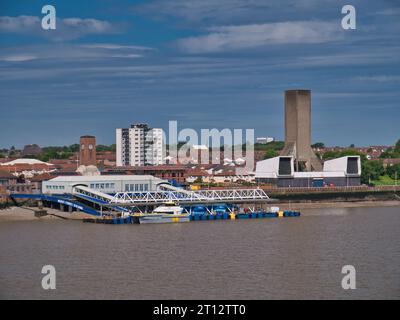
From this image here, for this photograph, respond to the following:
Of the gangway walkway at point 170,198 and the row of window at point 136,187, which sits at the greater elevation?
the row of window at point 136,187

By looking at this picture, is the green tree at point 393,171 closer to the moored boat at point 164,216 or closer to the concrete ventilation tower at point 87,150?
the concrete ventilation tower at point 87,150

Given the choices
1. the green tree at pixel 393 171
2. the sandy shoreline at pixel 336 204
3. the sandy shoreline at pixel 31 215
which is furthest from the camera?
the green tree at pixel 393 171

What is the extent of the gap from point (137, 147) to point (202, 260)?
68.3 m

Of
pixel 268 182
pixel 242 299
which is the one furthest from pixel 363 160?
pixel 242 299

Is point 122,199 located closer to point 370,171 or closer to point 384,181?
point 370,171

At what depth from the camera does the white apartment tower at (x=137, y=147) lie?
93938mm

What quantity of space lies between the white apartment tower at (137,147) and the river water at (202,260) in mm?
55295

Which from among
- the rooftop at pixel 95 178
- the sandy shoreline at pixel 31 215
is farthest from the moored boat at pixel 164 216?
the rooftop at pixel 95 178

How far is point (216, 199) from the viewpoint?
45.2m

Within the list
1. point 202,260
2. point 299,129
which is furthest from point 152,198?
point 299,129

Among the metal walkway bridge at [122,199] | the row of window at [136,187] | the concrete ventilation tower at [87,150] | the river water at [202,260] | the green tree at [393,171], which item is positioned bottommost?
the river water at [202,260]

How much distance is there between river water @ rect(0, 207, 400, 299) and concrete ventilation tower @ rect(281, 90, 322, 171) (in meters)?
30.4

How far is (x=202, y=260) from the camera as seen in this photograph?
2652 cm

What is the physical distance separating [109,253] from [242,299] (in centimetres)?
807
